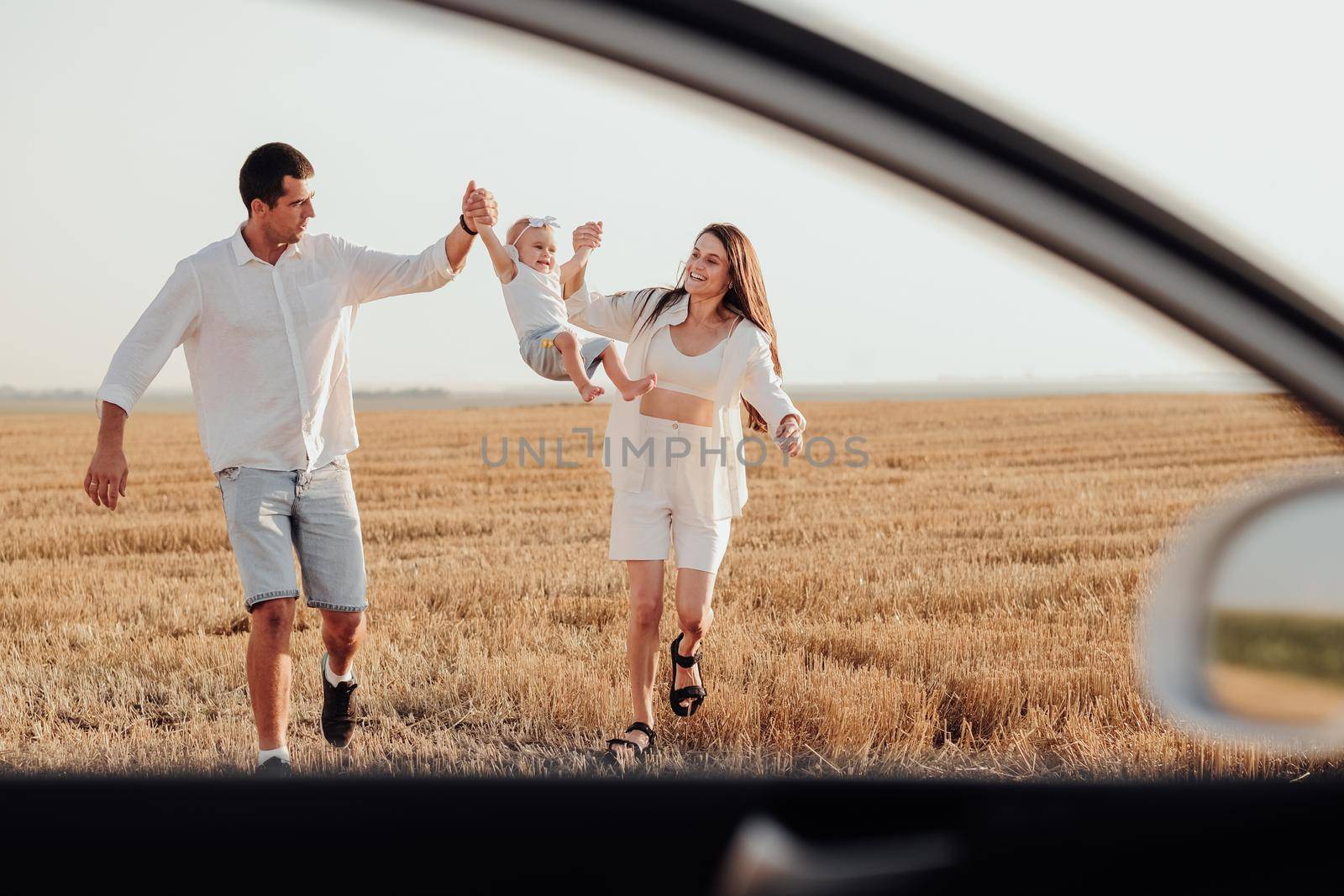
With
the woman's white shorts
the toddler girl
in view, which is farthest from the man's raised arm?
the woman's white shorts

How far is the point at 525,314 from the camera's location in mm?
4469

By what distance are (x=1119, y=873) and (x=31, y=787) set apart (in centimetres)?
145

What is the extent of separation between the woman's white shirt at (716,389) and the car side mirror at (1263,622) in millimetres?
3304

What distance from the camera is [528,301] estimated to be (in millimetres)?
4461

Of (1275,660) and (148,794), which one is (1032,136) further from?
(148,794)

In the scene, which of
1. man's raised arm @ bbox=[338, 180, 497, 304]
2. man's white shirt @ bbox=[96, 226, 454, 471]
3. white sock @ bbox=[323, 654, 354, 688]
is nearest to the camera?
man's white shirt @ bbox=[96, 226, 454, 471]

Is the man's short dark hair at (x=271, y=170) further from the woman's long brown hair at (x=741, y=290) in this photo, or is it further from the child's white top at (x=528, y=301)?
the woman's long brown hair at (x=741, y=290)

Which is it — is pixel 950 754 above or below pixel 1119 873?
below

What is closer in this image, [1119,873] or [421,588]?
[1119,873]

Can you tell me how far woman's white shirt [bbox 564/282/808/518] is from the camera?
4832 mm

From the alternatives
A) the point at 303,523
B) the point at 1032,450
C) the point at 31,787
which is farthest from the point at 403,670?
the point at 1032,450

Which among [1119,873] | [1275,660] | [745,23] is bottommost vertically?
[1119,873]

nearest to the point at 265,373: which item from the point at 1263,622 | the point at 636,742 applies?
the point at 636,742

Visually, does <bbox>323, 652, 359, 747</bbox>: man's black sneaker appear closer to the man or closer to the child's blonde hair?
the man
